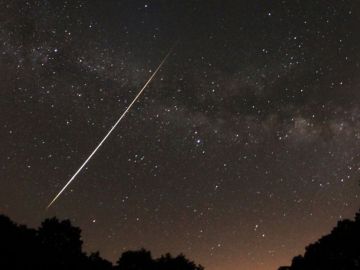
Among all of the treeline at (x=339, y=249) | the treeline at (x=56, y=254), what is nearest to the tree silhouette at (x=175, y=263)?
the treeline at (x=56, y=254)

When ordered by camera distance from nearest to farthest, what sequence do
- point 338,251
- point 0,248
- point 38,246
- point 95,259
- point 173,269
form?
point 0,248 < point 38,246 < point 338,251 < point 95,259 < point 173,269

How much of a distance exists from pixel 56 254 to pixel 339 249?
15.5m

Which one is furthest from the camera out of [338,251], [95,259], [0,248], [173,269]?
[173,269]

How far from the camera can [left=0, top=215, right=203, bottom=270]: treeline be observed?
2256 cm

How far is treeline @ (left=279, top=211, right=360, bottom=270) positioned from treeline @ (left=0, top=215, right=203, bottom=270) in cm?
1038

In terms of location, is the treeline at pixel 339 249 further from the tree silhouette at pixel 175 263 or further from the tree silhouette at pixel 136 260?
the tree silhouette at pixel 136 260

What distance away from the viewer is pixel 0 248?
21797 mm

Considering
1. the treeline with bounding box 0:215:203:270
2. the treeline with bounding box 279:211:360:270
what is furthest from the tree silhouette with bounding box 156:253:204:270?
the treeline with bounding box 279:211:360:270

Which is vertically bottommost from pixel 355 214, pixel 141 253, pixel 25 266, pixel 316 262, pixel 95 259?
pixel 25 266

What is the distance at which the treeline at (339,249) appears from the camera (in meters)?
25.5

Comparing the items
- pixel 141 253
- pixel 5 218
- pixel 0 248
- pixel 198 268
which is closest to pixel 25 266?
pixel 0 248

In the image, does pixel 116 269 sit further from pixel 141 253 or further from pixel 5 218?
pixel 5 218

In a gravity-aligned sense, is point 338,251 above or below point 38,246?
above

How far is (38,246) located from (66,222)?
5815 millimetres
